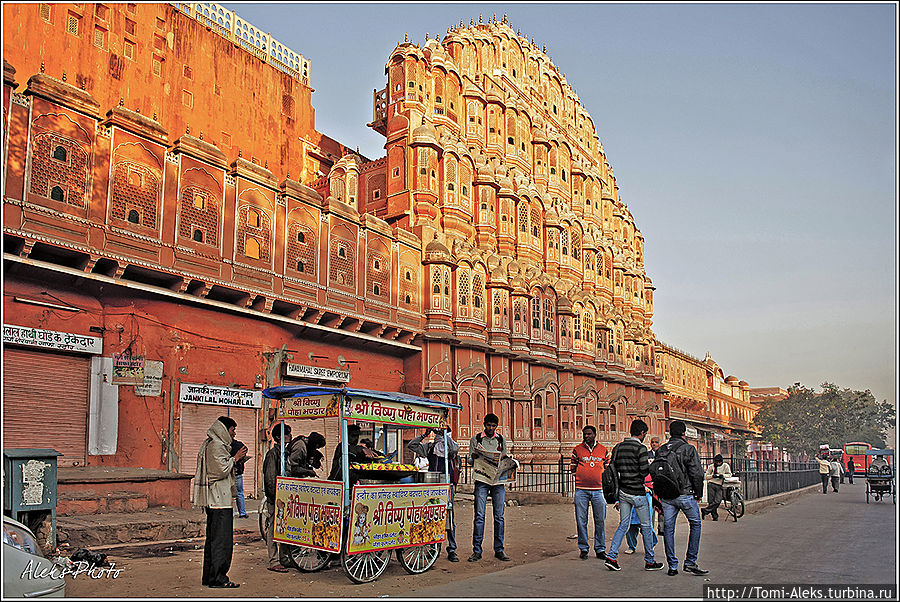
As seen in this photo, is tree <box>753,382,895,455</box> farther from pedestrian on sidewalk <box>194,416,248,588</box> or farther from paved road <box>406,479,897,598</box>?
pedestrian on sidewalk <box>194,416,248,588</box>

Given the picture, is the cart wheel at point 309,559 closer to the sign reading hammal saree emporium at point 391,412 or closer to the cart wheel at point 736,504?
the sign reading hammal saree emporium at point 391,412

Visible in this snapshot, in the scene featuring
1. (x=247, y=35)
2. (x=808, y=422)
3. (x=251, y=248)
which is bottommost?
(x=808, y=422)

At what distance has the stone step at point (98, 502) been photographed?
12017 millimetres

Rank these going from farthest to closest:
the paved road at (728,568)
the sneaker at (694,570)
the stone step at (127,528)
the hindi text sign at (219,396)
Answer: the hindi text sign at (219,396) → the stone step at (127,528) → the sneaker at (694,570) → the paved road at (728,568)

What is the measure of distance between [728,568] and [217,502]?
21.5 feet

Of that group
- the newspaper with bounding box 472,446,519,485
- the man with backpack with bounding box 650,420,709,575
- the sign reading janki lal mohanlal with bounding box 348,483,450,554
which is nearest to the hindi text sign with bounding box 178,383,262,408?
the newspaper with bounding box 472,446,519,485

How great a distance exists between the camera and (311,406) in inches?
370

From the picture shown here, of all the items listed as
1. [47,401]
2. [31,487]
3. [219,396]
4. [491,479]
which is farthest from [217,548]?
[219,396]

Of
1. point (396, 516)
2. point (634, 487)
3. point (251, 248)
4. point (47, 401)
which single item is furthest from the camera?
point (251, 248)

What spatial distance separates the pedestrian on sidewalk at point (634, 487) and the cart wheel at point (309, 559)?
3.75 metres

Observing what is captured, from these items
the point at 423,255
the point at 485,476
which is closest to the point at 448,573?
the point at 485,476

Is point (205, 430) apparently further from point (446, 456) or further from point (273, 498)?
point (446, 456)

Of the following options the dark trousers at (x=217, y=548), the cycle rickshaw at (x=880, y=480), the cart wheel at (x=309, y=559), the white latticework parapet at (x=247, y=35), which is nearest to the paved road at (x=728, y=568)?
the cart wheel at (x=309, y=559)

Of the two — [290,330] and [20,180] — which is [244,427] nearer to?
[290,330]
